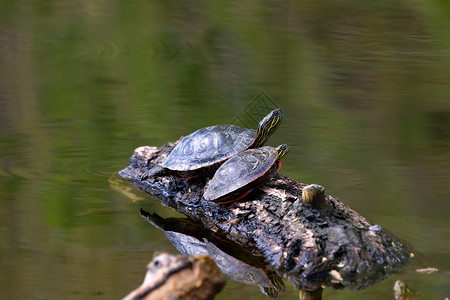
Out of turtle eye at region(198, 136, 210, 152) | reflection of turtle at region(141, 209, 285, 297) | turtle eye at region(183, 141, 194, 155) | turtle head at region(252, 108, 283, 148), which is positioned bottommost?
reflection of turtle at region(141, 209, 285, 297)

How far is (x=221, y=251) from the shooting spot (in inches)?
141

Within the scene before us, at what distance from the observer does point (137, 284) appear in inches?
123

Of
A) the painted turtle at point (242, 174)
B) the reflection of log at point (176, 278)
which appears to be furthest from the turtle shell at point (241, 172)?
the reflection of log at point (176, 278)

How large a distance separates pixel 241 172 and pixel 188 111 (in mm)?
2956

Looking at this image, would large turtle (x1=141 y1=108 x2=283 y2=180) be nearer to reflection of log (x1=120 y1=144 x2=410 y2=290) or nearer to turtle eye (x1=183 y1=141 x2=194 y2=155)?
turtle eye (x1=183 y1=141 x2=194 y2=155)

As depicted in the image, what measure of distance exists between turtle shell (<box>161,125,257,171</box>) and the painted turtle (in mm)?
193

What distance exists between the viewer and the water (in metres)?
3.56

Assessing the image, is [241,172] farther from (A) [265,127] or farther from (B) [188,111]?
(B) [188,111]

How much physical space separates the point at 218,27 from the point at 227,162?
674 cm

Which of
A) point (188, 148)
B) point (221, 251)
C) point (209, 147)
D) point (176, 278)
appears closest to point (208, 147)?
point (209, 147)

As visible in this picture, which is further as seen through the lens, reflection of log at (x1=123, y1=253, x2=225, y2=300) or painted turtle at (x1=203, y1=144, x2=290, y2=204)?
painted turtle at (x1=203, y1=144, x2=290, y2=204)

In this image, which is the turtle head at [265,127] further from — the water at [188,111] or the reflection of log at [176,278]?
the reflection of log at [176,278]

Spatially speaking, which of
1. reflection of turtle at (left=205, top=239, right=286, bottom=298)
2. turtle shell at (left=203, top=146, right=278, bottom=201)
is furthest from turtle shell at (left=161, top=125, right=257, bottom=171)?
reflection of turtle at (left=205, top=239, right=286, bottom=298)

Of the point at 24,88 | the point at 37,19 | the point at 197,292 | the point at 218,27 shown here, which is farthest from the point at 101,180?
the point at 37,19
